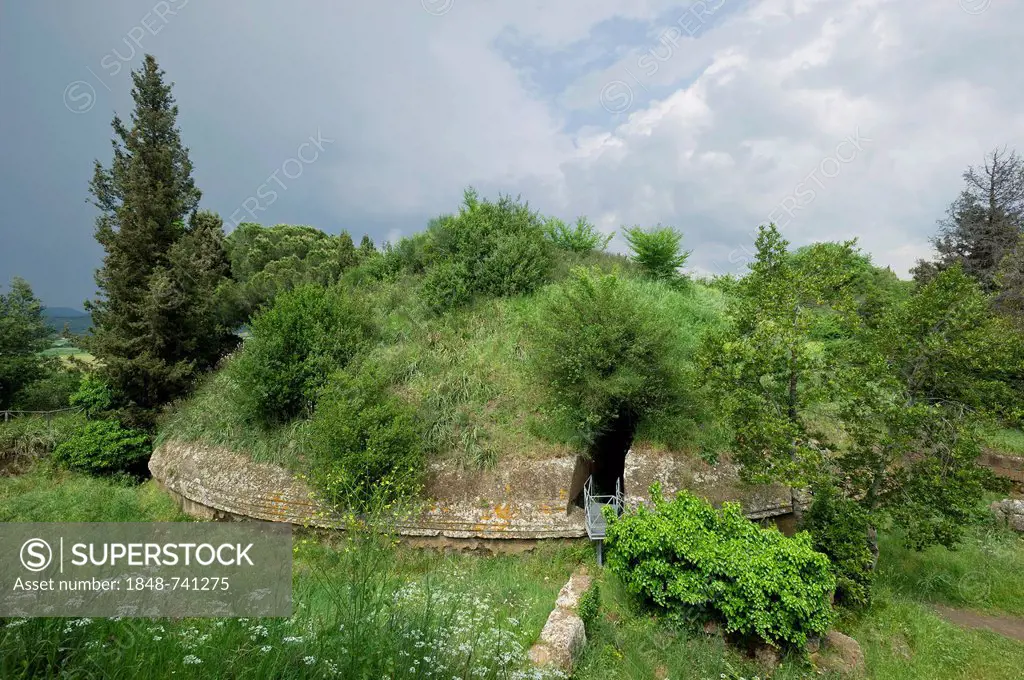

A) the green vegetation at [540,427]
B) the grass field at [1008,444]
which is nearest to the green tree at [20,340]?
the green vegetation at [540,427]

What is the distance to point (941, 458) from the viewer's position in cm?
643

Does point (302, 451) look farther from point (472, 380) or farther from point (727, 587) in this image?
point (727, 587)

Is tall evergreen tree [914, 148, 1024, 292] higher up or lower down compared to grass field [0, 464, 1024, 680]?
higher up

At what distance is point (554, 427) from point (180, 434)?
1025cm

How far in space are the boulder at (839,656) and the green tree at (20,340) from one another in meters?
24.3

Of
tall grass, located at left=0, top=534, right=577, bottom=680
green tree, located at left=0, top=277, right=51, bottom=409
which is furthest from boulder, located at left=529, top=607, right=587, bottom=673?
green tree, located at left=0, top=277, right=51, bottom=409

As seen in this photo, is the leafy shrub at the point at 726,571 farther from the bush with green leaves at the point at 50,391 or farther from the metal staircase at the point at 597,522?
the bush with green leaves at the point at 50,391

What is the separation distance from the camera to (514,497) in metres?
8.16

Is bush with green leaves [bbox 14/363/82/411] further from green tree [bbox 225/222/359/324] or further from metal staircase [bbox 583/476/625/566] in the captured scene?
metal staircase [bbox 583/476/625/566]

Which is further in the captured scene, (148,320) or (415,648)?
(148,320)

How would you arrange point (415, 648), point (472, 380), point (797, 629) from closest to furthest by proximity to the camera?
point (415, 648) < point (797, 629) < point (472, 380)

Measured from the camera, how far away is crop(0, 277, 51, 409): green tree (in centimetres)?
1614

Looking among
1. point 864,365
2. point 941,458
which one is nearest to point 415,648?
point 864,365

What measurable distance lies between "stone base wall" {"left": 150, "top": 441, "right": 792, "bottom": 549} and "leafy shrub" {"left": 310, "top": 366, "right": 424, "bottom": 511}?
477mm
